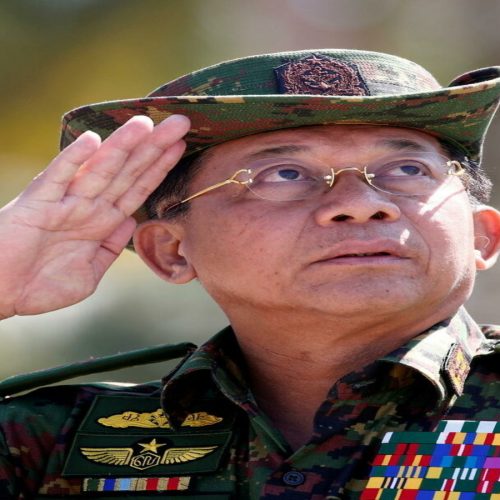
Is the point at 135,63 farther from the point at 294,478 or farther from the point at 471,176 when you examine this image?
the point at 294,478

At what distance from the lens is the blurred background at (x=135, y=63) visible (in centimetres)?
943

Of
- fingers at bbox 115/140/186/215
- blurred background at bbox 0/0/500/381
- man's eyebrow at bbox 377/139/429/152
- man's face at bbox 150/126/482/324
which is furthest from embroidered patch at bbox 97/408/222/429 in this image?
blurred background at bbox 0/0/500/381

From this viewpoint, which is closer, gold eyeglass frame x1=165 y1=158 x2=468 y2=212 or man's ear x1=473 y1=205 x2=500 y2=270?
gold eyeglass frame x1=165 y1=158 x2=468 y2=212

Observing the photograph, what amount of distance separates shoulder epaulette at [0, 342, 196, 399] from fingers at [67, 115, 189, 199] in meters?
0.67

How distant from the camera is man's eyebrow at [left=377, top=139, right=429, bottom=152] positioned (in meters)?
4.64

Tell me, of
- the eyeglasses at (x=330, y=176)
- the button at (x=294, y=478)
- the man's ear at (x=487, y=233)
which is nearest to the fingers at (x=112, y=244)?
the eyeglasses at (x=330, y=176)

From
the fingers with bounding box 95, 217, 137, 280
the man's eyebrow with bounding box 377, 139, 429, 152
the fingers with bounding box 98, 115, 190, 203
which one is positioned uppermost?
the fingers with bounding box 98, 115, 190, 203

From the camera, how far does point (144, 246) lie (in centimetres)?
517

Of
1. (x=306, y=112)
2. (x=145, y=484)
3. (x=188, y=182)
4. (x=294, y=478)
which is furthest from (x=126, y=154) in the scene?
(x=294, y=478)

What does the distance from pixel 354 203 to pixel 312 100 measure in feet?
1.10

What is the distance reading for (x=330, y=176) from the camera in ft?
15.0

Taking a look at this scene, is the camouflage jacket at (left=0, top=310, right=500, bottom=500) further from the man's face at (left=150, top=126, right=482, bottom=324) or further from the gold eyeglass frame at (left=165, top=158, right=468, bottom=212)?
the gold eyeglass frame at (left=165, top=158, right=468, bottom=212)

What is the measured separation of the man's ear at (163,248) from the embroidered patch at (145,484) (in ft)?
2.50

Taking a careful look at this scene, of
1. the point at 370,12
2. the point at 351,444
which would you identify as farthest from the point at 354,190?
the point at 370,12
